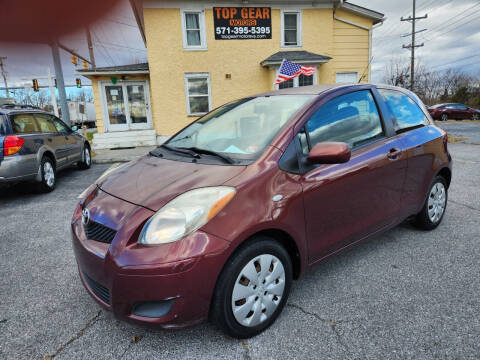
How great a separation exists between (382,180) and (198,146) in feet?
5.23

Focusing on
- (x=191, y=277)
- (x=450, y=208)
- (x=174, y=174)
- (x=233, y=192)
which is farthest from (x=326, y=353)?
(x=450, y=208)

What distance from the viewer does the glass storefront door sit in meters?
13.3

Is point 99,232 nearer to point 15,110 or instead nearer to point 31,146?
point 31,146

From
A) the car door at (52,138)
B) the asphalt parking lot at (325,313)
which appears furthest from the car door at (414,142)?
the car door at (52,138)

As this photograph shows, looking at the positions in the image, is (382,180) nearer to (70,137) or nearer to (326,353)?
(326,353)

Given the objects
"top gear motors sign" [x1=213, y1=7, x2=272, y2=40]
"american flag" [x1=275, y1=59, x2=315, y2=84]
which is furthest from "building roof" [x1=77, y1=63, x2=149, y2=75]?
"american flag" [x1=275, y1=59, x2=315, y2=84]

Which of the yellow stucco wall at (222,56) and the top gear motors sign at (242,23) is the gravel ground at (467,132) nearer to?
the yellow stucco wall at (222,56)

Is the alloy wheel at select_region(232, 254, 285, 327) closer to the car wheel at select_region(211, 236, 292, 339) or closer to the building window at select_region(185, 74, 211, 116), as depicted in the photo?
the car wheel at select_region(211, 236, 292, 339)

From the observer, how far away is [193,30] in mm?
12555

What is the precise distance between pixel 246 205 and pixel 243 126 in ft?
3.19

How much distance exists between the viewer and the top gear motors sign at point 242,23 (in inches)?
494

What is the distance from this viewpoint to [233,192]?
75.2 inches

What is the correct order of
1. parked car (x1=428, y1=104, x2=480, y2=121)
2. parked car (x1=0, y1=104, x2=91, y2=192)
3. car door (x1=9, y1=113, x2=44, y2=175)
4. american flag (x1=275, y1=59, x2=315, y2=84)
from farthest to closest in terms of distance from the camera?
parked car (x1=428, y1=104, x2=480, y2=121)
american flag (x1=275, y1=59, x2=315, y2=84)
car door (x1=9, y1=113, x2=44, y2=175)
parked car (x1=0, y1=104, x2=91, y2=192)

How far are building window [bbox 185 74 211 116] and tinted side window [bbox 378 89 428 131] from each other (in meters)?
10.2
